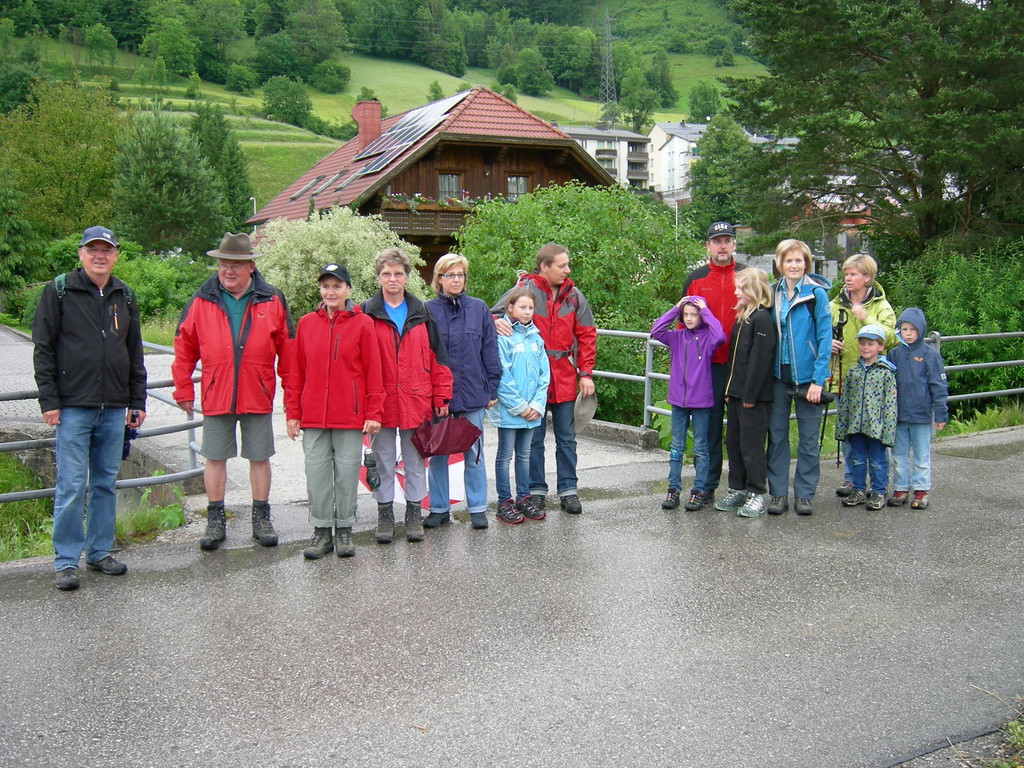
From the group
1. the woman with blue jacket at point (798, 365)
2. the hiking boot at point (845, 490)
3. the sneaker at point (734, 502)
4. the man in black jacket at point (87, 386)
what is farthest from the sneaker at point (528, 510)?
the man in black jacket at point (87, 386)

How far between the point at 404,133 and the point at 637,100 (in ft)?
370

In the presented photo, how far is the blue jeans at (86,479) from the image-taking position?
5215mm

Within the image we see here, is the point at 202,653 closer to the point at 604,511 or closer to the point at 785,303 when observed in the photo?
the point at 604,511

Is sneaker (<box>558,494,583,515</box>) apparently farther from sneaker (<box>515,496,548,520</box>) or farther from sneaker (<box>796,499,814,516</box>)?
sneaker (<box>796,499,814,516</box>)

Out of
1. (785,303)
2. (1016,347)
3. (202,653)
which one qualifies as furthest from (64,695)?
(1016,347)

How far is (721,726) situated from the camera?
3.61 m

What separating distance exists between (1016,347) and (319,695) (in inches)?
455

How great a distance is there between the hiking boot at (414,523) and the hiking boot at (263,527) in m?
0.82

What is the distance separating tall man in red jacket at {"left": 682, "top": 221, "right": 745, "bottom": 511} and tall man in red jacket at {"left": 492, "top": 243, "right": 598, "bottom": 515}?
2.83 ft

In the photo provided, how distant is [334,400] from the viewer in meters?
5.70

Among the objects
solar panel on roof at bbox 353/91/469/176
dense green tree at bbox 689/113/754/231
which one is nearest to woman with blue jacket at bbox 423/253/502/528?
solar panel on roof at bbox 353/91/469/176

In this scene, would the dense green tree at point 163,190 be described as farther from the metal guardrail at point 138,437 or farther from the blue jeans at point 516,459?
the blue jeans at point 516,459

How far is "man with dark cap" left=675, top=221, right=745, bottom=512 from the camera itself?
6.80 metres

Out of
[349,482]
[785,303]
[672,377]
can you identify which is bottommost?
[349,482]
